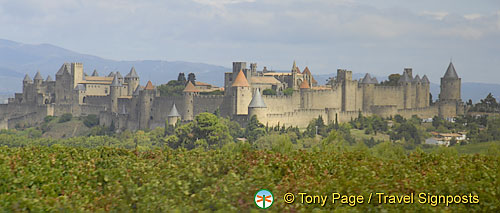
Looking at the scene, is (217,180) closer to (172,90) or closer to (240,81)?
(240,81)

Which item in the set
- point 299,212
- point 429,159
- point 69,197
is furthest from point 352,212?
point 429,159

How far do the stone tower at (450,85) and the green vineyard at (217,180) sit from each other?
52.4m

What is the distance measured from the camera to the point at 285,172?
1675 cm

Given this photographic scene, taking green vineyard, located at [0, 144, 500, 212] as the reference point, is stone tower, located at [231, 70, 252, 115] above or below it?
above

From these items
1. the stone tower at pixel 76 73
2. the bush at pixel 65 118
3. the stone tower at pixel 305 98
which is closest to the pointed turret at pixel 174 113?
the stone tower at pixel 305 98

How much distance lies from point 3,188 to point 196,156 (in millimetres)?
5659

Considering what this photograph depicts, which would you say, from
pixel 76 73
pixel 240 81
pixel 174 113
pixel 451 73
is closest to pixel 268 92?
pixel 240 81

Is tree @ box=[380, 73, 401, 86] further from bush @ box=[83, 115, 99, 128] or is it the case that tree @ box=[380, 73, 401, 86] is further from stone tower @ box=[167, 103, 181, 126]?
bush @ box=[83, 115, 99, 128]

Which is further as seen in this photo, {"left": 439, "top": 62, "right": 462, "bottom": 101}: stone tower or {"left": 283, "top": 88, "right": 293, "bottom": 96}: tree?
{"left": 439, "top": 62, "right": 462, "bottom": 101}: stone tower

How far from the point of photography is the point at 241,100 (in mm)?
58844

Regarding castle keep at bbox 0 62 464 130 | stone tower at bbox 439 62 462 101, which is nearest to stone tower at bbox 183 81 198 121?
castle keep at bbox 0 62 464 130

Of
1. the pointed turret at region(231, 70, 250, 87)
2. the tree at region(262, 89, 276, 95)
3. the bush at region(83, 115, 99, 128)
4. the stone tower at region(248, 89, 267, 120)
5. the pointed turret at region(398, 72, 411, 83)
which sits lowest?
the bush at region(83, 115, 99, 128)

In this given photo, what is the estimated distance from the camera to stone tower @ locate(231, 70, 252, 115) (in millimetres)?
58562

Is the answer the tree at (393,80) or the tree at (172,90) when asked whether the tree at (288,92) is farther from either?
the tree at (393,80)
